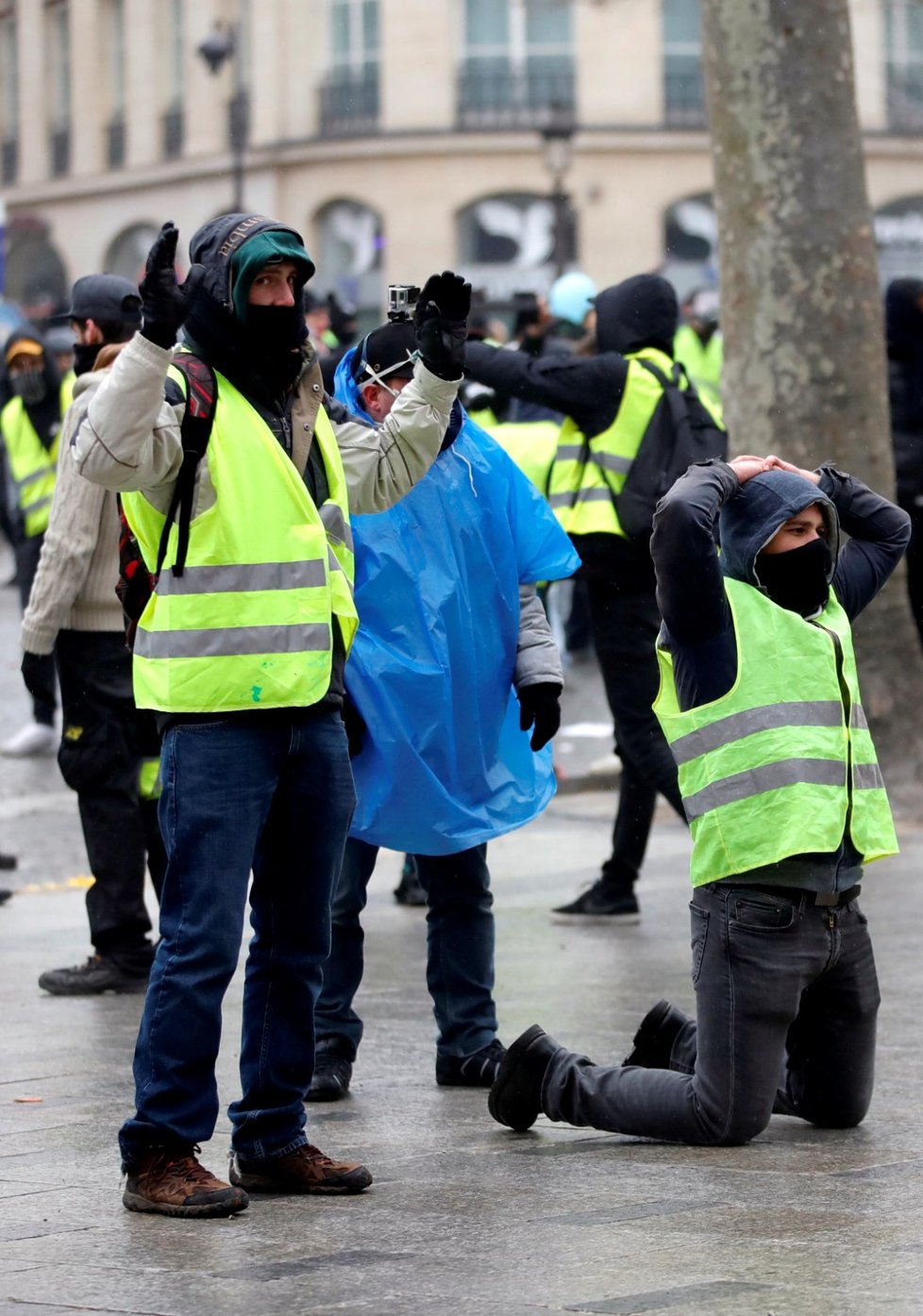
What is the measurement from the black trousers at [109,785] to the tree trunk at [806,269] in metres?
4.57

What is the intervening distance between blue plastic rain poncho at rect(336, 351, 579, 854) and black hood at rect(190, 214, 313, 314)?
1328mm

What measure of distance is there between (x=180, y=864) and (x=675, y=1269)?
122cm

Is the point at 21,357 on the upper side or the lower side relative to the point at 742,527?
upper

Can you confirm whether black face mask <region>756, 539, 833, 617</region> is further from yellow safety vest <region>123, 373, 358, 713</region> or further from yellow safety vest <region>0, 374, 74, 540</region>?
yellow safety vest <region>0, 374, 74, 540</region>

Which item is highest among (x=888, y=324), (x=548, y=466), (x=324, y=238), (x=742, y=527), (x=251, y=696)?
(x=324, y=238)

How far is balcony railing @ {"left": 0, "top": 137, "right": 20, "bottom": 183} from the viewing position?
48469 mm

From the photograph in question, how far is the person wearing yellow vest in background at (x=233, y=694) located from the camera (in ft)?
15.1

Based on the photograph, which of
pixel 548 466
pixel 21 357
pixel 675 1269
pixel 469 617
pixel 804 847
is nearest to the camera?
pixel 675 1269

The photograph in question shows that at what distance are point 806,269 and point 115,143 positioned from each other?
36.3 m

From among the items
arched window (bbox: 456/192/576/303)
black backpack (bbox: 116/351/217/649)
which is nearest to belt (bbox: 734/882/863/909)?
black backpack (bbox: 116/351/217/649)

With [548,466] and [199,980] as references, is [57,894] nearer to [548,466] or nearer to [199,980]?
[548,466]

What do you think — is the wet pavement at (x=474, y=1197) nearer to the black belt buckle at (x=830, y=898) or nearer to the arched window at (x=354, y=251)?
the black belt buckle at (x=830, y=898)

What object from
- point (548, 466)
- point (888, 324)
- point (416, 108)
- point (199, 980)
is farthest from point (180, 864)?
point (416, 108)

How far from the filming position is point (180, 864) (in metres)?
4.65
